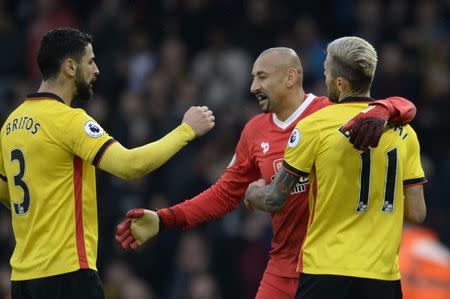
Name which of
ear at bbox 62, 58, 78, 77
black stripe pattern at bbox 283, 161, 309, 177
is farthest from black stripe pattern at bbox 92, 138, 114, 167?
black stripe pattern at bbox 283, 161, 309, 177

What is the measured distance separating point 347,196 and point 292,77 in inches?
54.2

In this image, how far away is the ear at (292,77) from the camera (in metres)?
7.81

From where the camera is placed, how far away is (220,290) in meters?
12.2

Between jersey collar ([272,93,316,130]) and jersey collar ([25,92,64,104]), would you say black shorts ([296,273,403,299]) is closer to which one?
jersey collar ([272,93,316,130])

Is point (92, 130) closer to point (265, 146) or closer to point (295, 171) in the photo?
point (295, 171)

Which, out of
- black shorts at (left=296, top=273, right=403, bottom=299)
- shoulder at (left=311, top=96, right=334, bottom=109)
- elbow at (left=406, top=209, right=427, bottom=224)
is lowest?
black shorts at (left=296, top=273, right=403, bottom=299)

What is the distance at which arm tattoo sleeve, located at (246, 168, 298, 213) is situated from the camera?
682cm

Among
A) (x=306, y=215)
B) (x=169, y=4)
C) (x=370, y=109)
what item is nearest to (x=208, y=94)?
(x=169, y=4)

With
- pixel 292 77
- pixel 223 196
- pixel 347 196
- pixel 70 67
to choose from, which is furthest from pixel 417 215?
pixel 70 67

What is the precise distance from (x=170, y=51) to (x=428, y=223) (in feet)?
11.6

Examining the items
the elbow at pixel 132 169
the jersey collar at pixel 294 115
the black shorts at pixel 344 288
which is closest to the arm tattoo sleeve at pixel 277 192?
the black shorts at pixel 344 288

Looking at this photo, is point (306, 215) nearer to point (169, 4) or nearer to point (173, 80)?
point (173, 80)

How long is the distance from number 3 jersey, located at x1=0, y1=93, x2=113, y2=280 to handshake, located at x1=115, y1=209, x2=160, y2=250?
2.26ft

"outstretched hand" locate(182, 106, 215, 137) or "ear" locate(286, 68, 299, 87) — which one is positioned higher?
"ear" locate(286, 68, 299, 87)
